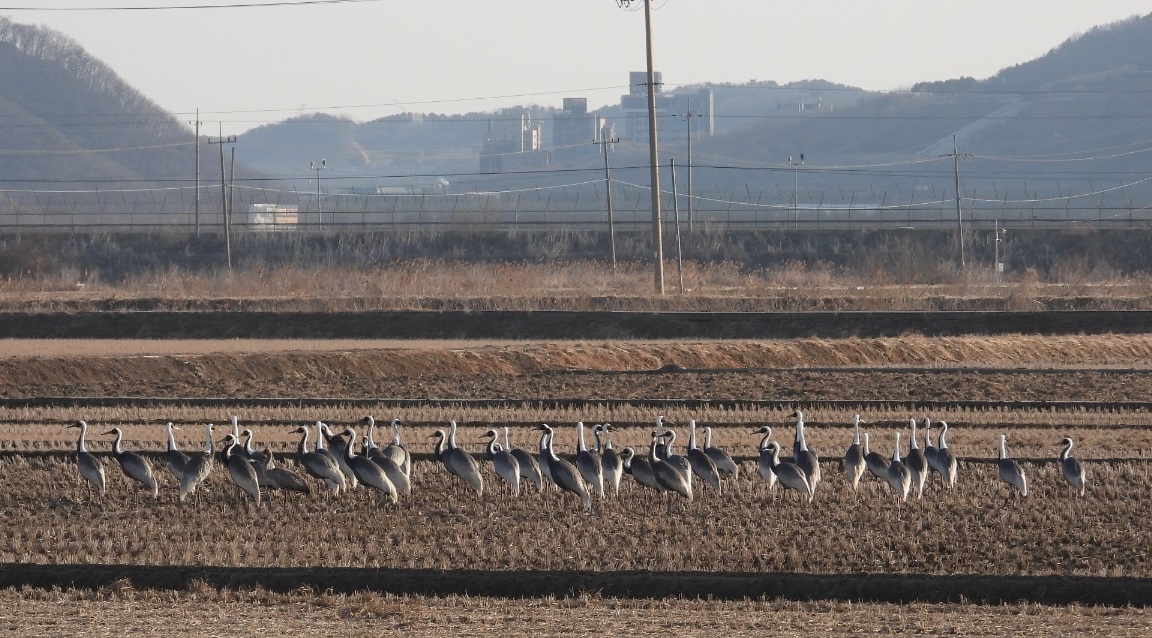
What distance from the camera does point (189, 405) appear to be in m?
22.1

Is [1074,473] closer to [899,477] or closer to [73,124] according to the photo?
[899,477]

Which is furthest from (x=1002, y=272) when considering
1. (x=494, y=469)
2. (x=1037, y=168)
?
(x=1037, y=168)

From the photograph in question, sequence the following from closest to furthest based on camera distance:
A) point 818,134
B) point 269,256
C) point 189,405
Answer: point 189,405 → point 269,256 → point 818,134

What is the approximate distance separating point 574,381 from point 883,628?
15.3 m

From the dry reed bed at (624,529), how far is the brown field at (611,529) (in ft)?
0.12

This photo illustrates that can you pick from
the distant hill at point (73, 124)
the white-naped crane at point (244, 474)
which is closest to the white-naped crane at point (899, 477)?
the white-naped crane at point (244, 474)

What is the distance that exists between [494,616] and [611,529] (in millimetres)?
3199

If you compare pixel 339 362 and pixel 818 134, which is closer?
pixel 339 362

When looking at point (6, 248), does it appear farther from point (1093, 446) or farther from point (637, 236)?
point (1093, 446)

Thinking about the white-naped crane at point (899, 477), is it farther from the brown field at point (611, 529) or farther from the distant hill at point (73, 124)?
the distant hill at point (73, 124)

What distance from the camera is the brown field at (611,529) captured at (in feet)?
34.4

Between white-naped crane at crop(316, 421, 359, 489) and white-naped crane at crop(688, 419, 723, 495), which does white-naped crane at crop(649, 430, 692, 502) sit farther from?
white-naped crane at crop(316, 421, 359, 489)

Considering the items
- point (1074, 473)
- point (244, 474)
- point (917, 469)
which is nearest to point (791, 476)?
point (917, 469)

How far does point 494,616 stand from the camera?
10.3 m
